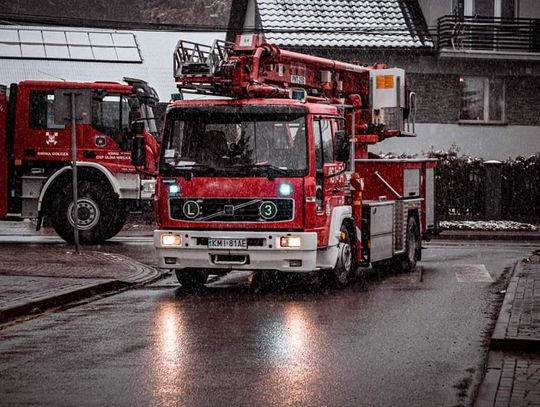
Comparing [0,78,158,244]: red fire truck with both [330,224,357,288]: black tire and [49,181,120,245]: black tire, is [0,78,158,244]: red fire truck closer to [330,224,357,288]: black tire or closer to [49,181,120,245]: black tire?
[49,181,120,245]: black tire

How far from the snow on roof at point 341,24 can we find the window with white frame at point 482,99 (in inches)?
82.7

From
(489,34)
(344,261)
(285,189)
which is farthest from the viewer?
(489,34)

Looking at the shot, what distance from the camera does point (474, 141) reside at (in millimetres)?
37844

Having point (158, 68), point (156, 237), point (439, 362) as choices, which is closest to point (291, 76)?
point (156, 237)

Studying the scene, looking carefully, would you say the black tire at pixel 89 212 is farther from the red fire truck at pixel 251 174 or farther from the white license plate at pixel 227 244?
the white license plate at pixel 227 244

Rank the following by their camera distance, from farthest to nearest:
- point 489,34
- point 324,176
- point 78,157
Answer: point 489,34, point 78,157, point 324,176

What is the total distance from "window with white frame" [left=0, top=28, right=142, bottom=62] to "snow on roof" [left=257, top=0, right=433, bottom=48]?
456 centimetres

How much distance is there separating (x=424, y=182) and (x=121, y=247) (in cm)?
635

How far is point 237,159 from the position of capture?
1554 cm

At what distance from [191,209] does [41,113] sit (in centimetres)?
863

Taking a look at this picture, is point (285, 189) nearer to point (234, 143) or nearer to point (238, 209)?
point (238, 209)

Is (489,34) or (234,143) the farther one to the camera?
(489,34)

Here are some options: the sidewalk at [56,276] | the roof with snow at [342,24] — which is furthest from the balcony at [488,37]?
the sidewalk at [56,276]

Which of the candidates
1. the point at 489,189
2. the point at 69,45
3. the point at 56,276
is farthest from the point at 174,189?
the point at 69,45
